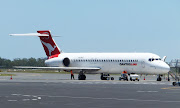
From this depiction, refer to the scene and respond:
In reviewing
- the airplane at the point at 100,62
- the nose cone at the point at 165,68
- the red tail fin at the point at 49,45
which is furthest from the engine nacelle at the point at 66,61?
the nose cone at the point at 165,68

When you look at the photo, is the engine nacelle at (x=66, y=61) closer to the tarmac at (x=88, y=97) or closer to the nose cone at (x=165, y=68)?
the nose cone at (x=165, y=68)

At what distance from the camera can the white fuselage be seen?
57.6 meters

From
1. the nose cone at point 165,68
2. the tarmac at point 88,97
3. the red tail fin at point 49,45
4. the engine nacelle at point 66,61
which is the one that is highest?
the red tail fin at point 49,45

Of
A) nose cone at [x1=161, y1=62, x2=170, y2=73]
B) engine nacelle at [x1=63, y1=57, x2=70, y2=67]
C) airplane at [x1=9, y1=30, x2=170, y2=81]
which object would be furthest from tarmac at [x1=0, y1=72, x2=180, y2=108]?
engine nacelle at [x1=63, y1=57, x2=70, y2=67]

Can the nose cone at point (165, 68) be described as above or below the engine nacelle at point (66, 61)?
below

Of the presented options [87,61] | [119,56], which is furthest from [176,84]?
[87,61]

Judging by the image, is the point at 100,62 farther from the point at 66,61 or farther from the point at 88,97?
the point at 88,97

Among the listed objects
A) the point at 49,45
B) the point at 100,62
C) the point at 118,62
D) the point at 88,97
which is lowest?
the point at 88,97

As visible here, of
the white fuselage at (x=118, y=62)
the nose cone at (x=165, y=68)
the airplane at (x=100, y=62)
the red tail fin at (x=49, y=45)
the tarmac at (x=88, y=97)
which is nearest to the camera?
the tarmac at (x=88, y=97)

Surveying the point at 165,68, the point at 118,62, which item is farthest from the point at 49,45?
the point at 165,68

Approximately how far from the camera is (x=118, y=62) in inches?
2367

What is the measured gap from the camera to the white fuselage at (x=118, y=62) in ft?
189

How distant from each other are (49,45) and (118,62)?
13770mm

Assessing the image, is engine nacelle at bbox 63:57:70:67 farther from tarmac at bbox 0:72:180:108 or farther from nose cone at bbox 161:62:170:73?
tarmac at bbox 0:72:180:108
